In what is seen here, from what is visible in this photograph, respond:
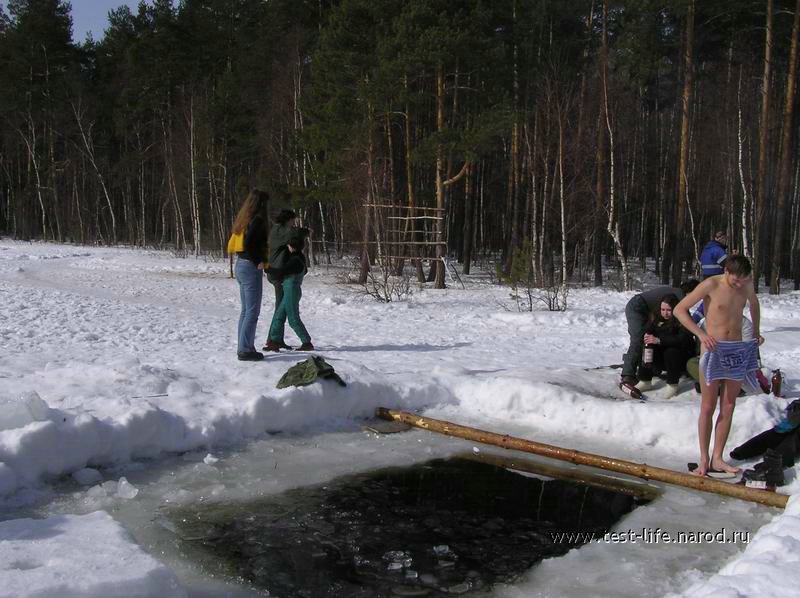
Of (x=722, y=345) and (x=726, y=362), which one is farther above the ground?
(x=722, y=345)

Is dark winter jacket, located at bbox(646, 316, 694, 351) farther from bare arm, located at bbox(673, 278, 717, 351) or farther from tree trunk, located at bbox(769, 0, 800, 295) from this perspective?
tree trunk, located at bbox(769, 0, 800, 295)

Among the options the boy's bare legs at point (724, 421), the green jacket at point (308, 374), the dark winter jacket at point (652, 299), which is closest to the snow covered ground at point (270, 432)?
the green jacket at point (308, 374)

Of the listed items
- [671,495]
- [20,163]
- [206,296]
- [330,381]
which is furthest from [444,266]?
[20,163]

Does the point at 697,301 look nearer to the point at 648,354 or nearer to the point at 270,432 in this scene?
the point at 648,354

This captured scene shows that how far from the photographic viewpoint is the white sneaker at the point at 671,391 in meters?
6.84

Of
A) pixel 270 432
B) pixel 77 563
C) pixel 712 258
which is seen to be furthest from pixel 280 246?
pixel 712 258

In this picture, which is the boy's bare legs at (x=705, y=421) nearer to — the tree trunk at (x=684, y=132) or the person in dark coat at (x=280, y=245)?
the person in dark coat at (x=280, y=245)

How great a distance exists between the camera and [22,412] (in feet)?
16.0

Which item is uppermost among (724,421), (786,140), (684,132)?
(684,132)

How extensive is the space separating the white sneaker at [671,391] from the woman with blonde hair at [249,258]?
4.21 meters

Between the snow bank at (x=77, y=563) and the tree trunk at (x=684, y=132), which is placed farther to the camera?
the tree trunk at (x=684, y=132)

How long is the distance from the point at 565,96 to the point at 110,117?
107 feet

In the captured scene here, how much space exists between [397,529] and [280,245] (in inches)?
195

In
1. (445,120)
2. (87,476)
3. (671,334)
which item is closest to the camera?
(87,476)
